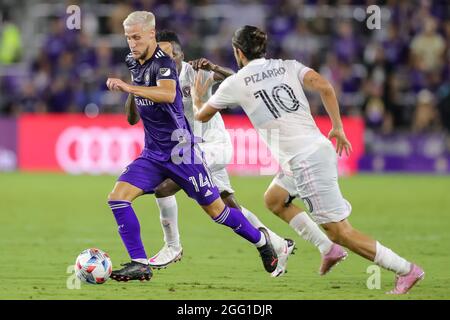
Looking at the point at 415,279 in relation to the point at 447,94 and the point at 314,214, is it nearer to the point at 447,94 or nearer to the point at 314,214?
the point at 314,214

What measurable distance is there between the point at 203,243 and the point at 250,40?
412cm

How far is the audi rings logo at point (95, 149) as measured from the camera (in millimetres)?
21266

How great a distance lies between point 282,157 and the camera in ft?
28.3

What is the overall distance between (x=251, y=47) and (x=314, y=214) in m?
1.48

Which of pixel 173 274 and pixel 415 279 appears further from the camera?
pixel 173 274

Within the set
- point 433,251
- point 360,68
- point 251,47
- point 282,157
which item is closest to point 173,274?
point 282,157

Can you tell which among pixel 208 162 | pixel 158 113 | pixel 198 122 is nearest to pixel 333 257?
pixel 208 162

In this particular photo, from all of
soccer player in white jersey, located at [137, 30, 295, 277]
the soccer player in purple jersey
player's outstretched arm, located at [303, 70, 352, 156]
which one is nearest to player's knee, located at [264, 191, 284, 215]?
soccer player in white jersey, located at [137, 30, 295, 277]

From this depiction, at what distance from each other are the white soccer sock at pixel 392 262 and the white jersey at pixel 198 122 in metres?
2.65

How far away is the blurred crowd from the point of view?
74.3 ft

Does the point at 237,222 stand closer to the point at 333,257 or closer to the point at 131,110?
the point at 333,257

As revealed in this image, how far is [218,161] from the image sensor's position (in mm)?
10383

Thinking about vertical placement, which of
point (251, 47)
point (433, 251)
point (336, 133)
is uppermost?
point (251, 47)
